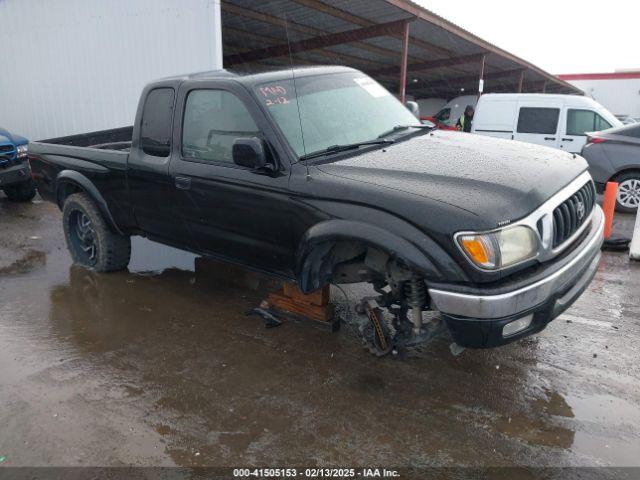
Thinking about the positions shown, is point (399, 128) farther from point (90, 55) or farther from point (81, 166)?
point (90, 55)

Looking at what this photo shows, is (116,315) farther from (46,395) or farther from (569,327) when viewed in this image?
(569,327)

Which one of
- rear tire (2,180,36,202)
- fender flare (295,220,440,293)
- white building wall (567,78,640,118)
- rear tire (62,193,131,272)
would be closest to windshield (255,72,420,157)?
fender flare (295,220,440,293)

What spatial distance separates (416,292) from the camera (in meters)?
2.86

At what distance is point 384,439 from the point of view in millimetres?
2662

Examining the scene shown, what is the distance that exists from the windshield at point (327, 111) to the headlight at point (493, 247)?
126cm

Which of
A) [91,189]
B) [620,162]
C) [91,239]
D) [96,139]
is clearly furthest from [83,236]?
[620,162]

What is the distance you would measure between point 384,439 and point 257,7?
10.4 meters

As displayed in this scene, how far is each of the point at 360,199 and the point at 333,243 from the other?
0.37 metres

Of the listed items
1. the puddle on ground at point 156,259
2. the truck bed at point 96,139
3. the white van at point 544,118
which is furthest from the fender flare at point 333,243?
the white van at point 544,118

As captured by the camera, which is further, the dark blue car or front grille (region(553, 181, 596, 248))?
the dark blue car

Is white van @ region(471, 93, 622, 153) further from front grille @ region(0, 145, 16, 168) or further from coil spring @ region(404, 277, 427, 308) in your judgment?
front grille @ region(0, 145, 16, 168)

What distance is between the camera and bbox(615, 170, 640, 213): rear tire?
298 inches

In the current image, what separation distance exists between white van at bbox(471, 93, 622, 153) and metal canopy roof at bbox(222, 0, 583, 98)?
2889 mm

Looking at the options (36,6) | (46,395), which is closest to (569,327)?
(46,395)
